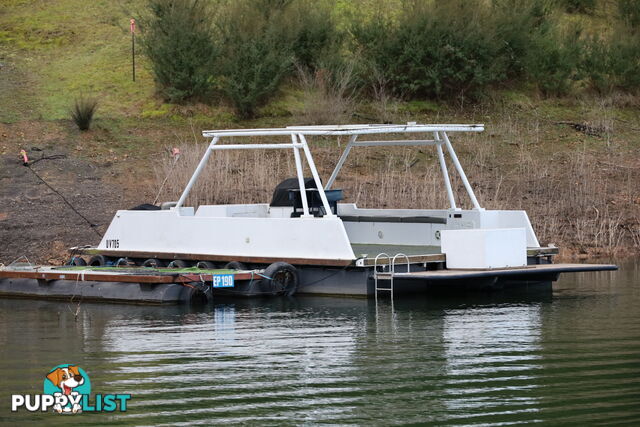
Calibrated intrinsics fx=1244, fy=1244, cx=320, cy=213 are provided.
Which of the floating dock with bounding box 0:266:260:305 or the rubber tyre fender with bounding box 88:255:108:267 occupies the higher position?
the rubber tyre fender with bounding box 88:255:108:267

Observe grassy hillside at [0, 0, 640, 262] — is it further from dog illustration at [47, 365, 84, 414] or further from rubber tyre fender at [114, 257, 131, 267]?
dog illustration at [47, 365, 84, 414]

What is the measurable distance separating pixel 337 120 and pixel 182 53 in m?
4.50

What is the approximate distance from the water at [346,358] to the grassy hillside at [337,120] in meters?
8.34

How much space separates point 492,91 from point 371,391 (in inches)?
988

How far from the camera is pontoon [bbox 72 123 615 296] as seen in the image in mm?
18047

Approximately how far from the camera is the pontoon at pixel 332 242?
1805cm

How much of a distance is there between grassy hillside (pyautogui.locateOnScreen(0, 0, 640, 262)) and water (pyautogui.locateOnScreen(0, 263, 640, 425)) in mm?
8340

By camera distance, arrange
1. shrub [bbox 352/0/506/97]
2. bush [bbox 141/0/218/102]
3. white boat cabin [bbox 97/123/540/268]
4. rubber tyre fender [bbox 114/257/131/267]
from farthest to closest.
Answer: shrub [bbox 352/0/506/97], bush [bbox 141/0/218/102], rubber tyre fender [bbox 114/257/131/267], white boat cabin [bbox 97/123/540/268]

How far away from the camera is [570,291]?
63.0 feet

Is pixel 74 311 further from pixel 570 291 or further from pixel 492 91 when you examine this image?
pixel 492 91

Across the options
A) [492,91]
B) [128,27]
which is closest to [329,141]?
[492,91]

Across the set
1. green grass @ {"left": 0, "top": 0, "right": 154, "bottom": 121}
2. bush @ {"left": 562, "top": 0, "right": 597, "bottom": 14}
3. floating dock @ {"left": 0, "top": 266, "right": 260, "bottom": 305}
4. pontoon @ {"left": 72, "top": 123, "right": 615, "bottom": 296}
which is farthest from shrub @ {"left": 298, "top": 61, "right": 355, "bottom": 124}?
floating dock @ {"left": 0, "top": 266, "right": 260, "bottom": 305}

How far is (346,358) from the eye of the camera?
13242 mm

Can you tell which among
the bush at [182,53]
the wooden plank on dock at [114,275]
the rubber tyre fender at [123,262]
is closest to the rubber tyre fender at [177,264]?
the wooden plank on dock at [114,275]
